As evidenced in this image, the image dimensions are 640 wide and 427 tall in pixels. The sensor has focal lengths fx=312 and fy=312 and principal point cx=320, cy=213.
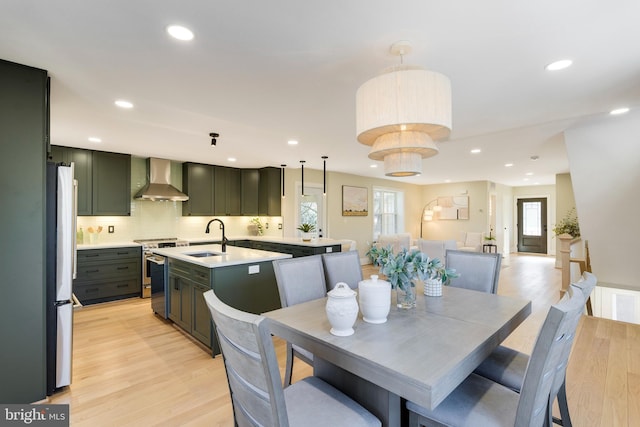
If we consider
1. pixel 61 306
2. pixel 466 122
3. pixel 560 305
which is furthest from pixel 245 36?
pixel 466 122

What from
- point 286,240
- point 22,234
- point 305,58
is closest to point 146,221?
point 286,240

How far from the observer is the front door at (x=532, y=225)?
10836 millimetres

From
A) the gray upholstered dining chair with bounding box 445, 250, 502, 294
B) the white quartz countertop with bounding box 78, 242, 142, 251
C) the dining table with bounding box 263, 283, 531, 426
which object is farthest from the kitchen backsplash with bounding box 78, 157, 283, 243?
the gray upholstered dining chair with bounding box 445, 250, 502, 294

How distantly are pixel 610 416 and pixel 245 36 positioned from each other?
345cm

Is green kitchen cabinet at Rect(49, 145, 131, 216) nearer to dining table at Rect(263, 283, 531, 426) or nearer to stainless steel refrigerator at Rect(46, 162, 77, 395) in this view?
stainless steel refrigerator at Rect(46, 162, 77, 395)

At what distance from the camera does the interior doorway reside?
24.1 feet

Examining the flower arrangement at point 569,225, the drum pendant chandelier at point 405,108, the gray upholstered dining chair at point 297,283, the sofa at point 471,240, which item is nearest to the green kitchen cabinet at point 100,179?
the gray upholstered dining chair at point 297,283

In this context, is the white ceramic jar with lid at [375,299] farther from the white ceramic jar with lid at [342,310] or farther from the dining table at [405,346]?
the white ceramic jar with lid at [342,310]

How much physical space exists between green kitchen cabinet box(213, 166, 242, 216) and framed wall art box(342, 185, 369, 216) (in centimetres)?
269

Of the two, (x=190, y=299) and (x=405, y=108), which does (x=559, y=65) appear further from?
(x=190, y=299)

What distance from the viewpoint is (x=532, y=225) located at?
1116 centimetres

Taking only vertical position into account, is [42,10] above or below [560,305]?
above

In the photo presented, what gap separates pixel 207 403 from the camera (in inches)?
88.9

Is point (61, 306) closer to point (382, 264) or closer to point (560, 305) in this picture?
point (382, 264)
